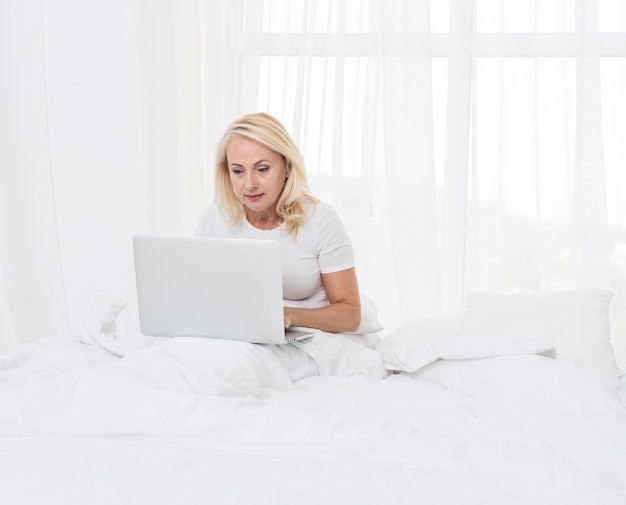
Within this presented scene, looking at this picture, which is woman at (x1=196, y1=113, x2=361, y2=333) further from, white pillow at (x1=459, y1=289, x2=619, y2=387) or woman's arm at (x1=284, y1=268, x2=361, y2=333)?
white pillow at (x1=459, y1=289, x2=619, y2=387)

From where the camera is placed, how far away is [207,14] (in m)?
3.53

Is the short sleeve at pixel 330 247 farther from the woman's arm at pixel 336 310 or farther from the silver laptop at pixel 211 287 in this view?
the silver laptop at pixel 211 287

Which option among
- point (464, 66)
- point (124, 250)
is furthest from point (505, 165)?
point (124, 250)

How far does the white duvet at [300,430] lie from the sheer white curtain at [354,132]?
5.20 ft

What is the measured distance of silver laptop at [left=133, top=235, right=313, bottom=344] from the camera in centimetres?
172

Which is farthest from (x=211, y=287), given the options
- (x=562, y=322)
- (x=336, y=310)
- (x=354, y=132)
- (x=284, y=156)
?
(x=354, y=132)

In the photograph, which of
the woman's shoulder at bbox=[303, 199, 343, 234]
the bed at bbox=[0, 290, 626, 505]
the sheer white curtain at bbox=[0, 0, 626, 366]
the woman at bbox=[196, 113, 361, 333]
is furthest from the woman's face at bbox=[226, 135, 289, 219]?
the sheer white curtain at bbox=[0, 0, 626, 366]

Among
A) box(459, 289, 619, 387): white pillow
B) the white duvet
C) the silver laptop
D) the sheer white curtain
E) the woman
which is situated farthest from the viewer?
the sheer white curtain

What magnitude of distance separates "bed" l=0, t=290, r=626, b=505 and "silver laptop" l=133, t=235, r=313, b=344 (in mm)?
69

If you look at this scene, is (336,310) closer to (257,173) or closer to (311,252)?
(311,252)

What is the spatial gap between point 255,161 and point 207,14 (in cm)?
164

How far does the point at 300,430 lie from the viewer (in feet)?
4.22

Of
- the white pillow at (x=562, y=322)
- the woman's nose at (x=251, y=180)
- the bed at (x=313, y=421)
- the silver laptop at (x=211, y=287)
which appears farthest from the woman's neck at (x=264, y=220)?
the white pillow at (x=562, y=322)

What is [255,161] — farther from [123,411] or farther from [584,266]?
[584,266]
